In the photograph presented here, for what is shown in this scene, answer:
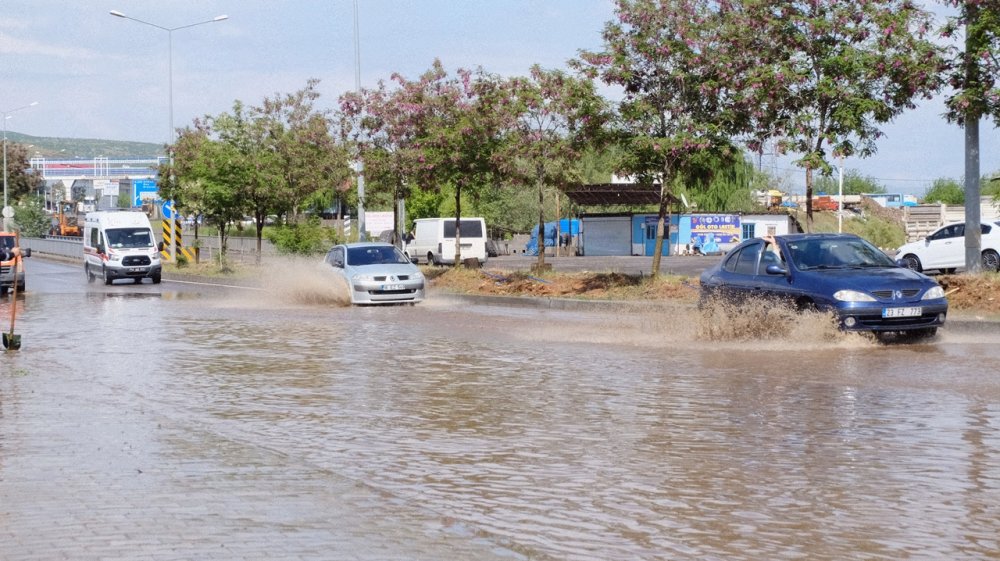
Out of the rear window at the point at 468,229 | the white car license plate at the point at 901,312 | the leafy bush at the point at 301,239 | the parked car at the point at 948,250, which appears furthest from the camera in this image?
the rear window at the point at 468,229

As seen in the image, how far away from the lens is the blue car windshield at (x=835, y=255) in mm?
16734

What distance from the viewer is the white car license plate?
615 inches

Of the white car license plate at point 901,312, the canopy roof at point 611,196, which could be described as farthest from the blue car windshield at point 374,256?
the canopy roof at point 611,196

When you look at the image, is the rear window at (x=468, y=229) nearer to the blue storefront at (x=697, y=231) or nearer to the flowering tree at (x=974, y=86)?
the blue storefront at (x=697, y=231)

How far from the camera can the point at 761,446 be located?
8930 mm

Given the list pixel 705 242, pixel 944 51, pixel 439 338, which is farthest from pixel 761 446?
pixel 705 242

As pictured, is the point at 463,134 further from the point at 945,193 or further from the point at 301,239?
the point at 945,193

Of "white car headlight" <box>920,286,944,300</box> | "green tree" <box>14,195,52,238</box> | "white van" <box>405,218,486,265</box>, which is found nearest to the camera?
"white car headlight" <box>920,286,944,300</box>

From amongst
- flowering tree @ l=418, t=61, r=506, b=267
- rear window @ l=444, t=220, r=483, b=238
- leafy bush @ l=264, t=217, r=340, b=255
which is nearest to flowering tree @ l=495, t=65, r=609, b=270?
flowering tree @ l=418, t=61, r=506, b=267

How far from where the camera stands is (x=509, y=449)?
9023 mm

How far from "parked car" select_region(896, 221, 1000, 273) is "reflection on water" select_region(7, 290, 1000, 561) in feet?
53.7

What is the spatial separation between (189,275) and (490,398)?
1379 inches

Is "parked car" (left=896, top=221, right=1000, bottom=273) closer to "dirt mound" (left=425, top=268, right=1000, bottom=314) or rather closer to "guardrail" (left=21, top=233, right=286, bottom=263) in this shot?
"dirt mound" (left=425, top=268, right=1000, bottom=314)

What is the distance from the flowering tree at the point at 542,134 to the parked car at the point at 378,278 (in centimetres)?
418
